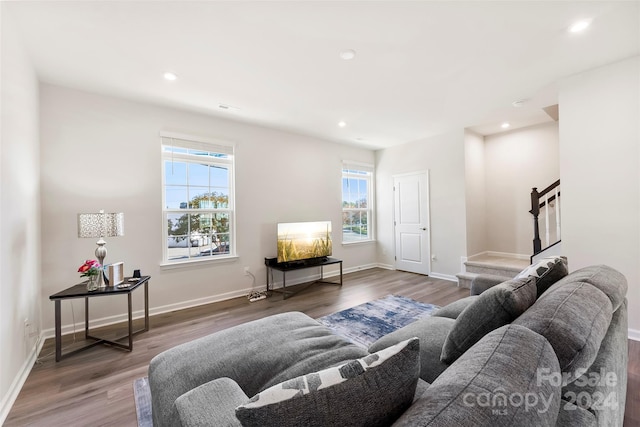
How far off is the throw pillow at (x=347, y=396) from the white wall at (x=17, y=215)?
2.36 metres

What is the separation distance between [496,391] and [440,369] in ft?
2.62

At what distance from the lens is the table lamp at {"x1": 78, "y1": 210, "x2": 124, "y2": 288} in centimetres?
247

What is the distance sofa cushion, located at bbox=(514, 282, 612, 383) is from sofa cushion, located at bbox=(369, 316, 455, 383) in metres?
0.48

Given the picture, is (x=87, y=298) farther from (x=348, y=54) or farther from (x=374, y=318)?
(x=348, y=54)

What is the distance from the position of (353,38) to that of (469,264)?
13.1ft

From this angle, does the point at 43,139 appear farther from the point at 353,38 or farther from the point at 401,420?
the point at 401,420

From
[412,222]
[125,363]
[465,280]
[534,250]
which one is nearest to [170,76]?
[125,363]

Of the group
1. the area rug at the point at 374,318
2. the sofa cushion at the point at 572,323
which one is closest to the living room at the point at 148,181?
the area rug at the point at 374,318

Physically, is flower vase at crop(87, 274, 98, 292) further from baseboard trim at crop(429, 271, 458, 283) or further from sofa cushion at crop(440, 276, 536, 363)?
baseboard trim at crop(429, 271, 458, 283)

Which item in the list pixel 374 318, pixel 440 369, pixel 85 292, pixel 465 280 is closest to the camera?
pixel 440 369

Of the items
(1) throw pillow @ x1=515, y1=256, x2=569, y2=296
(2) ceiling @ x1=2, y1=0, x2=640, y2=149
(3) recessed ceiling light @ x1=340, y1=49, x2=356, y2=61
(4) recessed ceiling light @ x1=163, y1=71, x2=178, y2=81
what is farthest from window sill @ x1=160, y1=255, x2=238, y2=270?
(1) throw pillow @ x1=515, y1=256, x2=569, y2=296

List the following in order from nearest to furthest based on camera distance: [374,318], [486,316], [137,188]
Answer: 1. [486,316]
2. [374,318]
3. [137,188]

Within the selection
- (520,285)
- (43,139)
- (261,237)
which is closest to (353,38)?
(520,285)

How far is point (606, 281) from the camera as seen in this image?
4.40ft
